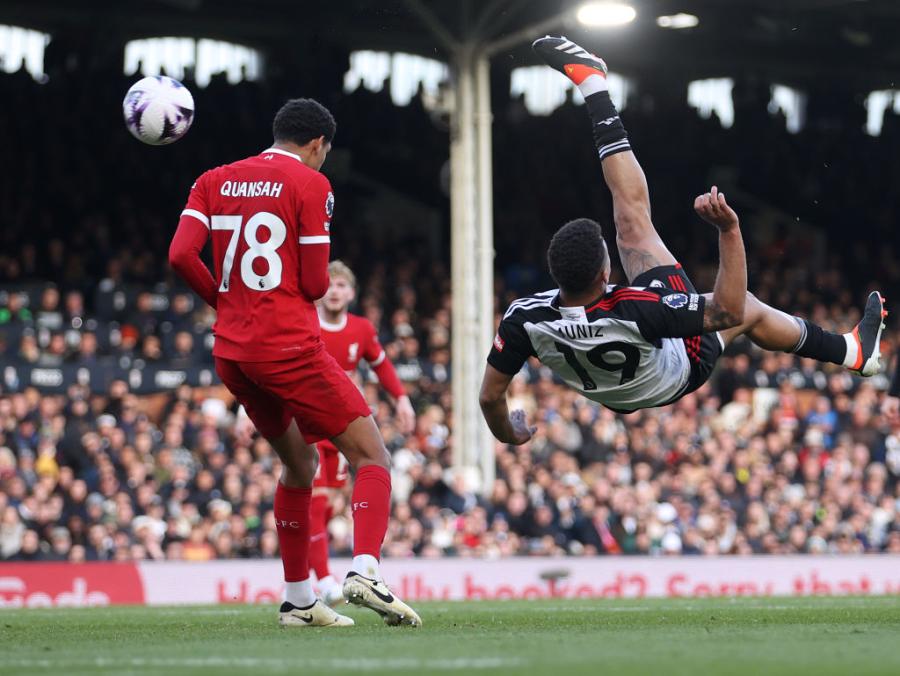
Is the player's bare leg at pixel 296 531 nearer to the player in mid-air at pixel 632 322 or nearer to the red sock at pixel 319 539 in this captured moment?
the player in mid-air at pixel 632 322

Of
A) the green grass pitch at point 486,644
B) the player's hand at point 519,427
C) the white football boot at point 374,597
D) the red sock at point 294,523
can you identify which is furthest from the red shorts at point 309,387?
the green grass pitch at point 486,644

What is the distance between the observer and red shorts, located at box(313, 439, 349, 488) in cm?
1080

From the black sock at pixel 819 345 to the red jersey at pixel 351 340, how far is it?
3.85m

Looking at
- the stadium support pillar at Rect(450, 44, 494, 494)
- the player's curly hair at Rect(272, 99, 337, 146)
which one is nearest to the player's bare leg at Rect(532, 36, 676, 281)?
the player's curly hair at Rect(272, 99, 337, 146)

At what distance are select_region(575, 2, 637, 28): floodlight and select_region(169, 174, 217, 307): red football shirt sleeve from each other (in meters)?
10.6

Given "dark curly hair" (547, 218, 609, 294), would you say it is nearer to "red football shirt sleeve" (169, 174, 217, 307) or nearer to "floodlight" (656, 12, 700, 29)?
"red football shirt sleeve" (169, 174, 217, 307)

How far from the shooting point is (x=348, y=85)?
27688mm

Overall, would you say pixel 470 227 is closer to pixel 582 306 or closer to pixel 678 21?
pixel 678 21

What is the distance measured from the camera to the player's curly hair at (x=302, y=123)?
288 inches

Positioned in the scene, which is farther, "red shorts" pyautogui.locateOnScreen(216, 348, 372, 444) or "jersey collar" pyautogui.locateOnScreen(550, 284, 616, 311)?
"jersey collar" pyautogui.locateOnScreen(550, 284, 616, 311)

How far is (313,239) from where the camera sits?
277 inches

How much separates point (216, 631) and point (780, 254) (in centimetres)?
2234

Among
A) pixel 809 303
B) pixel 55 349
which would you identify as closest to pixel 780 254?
pixel 809 303

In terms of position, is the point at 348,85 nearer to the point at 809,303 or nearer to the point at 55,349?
the point at 809,303
